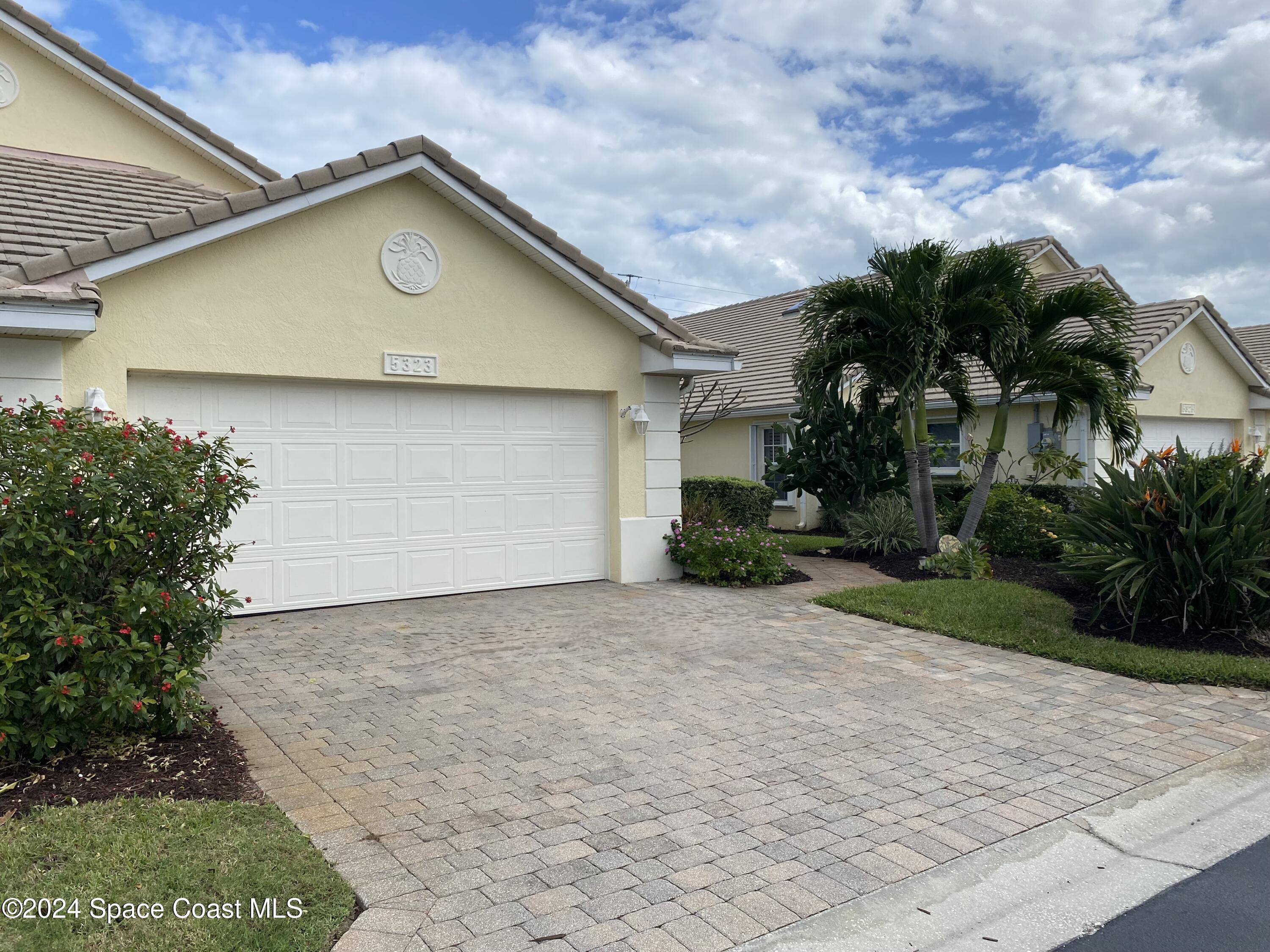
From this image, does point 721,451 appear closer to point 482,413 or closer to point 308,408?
point 482,413

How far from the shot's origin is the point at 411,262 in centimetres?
1009

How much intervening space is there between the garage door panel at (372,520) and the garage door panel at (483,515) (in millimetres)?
796

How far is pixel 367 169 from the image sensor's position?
9.58 meters

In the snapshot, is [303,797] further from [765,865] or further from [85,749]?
[765,865]

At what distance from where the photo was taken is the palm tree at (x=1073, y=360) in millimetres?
11898

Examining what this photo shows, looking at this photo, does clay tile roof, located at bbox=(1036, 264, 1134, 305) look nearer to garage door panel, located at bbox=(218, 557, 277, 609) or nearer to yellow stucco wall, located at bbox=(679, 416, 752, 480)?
yellow stucco wall, located at bbox=(679, 416, 752, 480)

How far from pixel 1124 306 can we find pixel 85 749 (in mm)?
12541

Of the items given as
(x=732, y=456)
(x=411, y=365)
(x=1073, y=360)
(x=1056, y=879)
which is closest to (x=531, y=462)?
(x=411, y=365)

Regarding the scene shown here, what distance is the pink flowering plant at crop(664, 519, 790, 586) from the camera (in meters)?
11.5

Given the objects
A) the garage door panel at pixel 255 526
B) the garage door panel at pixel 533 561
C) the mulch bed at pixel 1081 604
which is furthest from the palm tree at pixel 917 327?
the garage door panel at pixel 255 526

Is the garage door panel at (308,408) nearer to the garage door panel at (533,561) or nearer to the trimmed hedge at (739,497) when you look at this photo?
the garage door panel at (533,561)

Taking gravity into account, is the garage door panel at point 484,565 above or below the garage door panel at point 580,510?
below

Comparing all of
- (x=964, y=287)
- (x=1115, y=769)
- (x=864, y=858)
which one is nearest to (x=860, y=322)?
(x=964, y=287)

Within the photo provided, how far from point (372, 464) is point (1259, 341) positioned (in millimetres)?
30832
